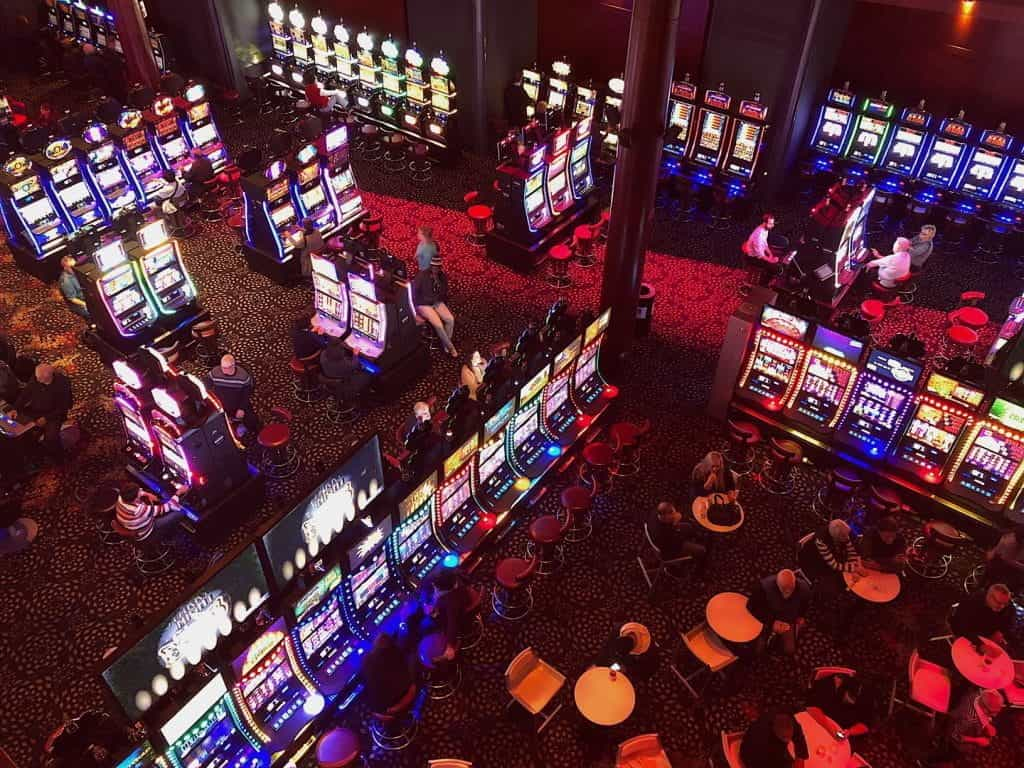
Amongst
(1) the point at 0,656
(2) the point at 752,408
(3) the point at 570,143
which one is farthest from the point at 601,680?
(3) the point at 570,143

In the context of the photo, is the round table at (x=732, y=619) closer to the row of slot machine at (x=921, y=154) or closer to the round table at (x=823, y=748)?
the round table at (x=823, y=748)

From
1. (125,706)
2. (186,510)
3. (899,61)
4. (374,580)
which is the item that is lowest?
(186,510)

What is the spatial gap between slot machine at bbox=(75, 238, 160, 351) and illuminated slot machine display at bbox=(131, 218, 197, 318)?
0.14 m

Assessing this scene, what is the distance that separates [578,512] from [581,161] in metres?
8.97

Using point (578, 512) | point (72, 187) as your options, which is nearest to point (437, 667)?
point (578, 512)

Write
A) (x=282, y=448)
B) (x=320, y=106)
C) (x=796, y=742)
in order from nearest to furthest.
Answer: (x=796, y=742) < (x=282, y=448) < (x=320, y=106)

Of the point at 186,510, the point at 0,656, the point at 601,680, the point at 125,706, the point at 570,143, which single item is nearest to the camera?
the point at 125,706

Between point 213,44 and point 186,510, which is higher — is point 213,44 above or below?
above

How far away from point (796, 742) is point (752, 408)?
5331 mm

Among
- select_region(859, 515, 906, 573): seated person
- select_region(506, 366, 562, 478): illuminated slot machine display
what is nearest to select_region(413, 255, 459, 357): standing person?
select_region(506, 366, 562, 478): illuminated slot machine display

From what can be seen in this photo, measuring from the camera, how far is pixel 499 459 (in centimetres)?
1031

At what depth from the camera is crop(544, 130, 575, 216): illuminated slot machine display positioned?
15281 millimetres

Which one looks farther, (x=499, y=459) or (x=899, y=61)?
(x=899, y=61)

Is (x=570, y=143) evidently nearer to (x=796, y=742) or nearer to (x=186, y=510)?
(x=186, y=510)
